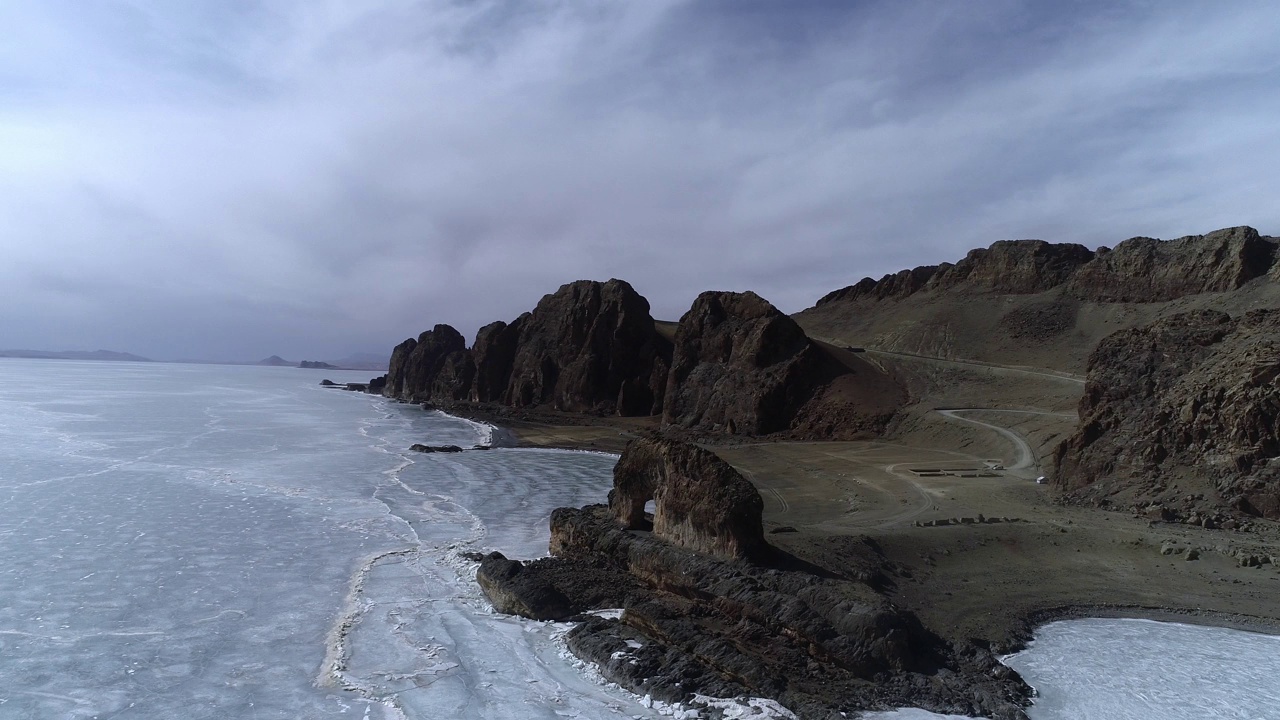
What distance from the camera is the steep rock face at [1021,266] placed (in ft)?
257

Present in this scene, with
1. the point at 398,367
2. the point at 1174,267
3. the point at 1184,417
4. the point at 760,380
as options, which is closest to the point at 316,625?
the point at 1184,417

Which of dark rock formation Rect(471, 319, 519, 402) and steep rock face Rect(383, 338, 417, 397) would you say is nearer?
dark rock formation Rect(471, 319, 519, 402)

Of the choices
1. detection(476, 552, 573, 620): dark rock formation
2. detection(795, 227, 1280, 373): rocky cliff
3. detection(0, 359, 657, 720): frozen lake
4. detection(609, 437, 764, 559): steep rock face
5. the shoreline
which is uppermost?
detection(795, 227, 1280, 373): rocky cliff

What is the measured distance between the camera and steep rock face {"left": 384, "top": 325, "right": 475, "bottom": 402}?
102 metres

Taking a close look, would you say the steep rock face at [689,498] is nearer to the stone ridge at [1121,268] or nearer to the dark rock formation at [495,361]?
the stone ridge at [1121,268]

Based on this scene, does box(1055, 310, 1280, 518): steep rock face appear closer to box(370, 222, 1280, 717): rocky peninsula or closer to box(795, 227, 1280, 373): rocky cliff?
box(370, 222, 1280, 717): rocky peninsula

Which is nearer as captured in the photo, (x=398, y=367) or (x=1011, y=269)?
(x=1011, y=269)

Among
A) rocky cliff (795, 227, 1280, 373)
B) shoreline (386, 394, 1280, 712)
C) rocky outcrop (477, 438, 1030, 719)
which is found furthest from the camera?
rocky cliff (795, 227, 1280, 373)

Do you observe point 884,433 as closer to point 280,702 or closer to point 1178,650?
point 1178,650

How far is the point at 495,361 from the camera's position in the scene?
314 feet

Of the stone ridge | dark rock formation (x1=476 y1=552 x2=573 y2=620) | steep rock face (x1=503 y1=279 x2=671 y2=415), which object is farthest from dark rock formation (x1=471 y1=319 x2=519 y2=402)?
dark rock formation (x1=476 y1=552 x2=573 y2=620)

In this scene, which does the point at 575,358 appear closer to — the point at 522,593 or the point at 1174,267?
the point at 1174,267

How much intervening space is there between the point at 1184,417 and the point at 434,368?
336ft

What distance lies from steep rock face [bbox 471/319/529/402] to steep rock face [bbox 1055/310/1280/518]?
77.0 meters
